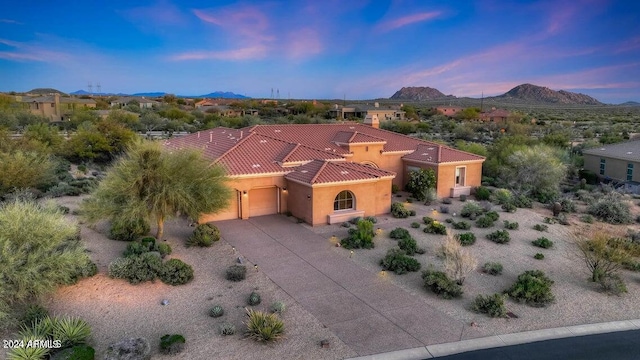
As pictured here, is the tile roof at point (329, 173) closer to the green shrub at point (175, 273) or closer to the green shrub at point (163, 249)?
the green shrub at point (163, 249)

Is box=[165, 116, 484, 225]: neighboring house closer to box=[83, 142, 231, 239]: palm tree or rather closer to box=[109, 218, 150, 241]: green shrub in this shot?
box=[83, 142, 231, 239]: palm tree

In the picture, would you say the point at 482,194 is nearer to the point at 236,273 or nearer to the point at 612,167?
the point at 612,167

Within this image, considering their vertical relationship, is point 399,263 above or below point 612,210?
below

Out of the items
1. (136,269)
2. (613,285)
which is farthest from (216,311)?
(613,285)

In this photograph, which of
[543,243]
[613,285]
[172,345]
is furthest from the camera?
[543,243]

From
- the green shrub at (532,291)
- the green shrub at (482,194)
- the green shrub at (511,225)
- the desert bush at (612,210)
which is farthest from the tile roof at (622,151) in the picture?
the green shrub at (532,291)
